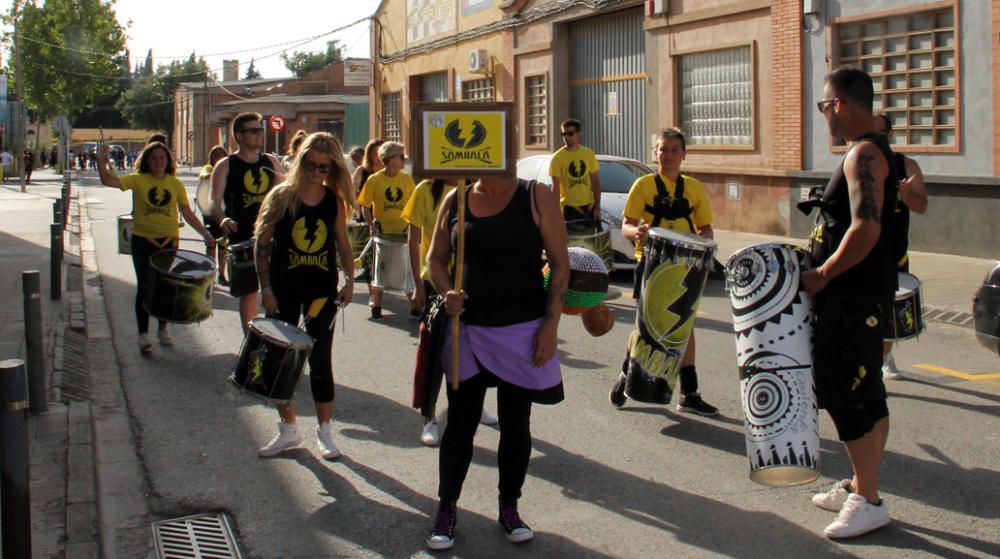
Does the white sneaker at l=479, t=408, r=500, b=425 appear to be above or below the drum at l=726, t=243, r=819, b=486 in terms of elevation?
below

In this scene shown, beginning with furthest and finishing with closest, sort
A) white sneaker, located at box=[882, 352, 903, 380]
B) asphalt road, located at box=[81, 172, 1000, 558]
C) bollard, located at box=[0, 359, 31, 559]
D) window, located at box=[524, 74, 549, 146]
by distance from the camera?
window, located at box=[524, 74, 549, 146]
white sneaker, located at box=[882, 352, 903, 380]
asphalt road, located at box=[81, 172, 1000, 558]
bollard, located at box=[0, 359, 31, 559]

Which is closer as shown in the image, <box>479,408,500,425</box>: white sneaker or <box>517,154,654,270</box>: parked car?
<box>479,408,500,425</box>: white sneaker

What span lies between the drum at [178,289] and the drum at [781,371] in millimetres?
4850

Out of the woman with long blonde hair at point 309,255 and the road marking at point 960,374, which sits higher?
the woman with long blonde hair at point 309,255

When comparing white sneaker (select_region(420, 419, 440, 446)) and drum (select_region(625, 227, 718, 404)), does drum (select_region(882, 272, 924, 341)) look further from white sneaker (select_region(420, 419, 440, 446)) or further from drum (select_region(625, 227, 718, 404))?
white sneaker (select_region(420, 419, 440, 446))

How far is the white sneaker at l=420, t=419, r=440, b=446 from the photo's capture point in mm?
6395

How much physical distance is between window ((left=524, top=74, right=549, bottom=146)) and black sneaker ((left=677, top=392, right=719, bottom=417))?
18.7 metres

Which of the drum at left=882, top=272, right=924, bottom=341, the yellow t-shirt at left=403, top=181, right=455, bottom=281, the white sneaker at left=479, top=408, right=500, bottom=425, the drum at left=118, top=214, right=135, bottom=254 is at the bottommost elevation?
the white sneaker at left=479, top=408, right=500, bottom=425

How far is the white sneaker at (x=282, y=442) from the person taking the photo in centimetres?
616

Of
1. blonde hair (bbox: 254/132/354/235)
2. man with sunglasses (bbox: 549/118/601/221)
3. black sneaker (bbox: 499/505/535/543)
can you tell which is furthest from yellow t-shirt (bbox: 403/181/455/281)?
man with sunglasses (bbox: 549/118/601/221)

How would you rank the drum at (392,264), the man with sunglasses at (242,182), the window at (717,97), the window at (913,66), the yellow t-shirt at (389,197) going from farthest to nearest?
the window at (717,97), the window at (913,66), the yellow t-shirt at (389,197), the drum at (392,264), the man with sunglasses at (242,182)

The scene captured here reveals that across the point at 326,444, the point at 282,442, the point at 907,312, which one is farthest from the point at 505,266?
the point at 907,312

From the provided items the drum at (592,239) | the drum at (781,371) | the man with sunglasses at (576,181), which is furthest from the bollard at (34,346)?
the man with sunglasses at (576,181)

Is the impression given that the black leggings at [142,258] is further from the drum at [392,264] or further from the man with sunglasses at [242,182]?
the drum at [392,264]
